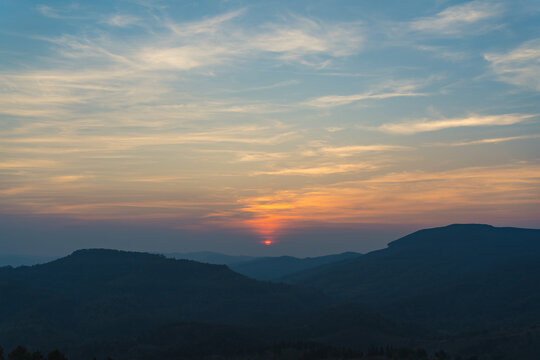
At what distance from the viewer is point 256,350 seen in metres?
195

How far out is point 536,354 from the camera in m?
174

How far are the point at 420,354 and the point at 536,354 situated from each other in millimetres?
49935

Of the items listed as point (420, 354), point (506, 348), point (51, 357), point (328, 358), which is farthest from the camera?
point (506, 348)

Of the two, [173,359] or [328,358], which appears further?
[173,359]

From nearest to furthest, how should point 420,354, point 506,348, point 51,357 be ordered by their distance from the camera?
point 51,357, point 420,354, point 506,348

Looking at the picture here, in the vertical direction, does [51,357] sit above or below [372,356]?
above

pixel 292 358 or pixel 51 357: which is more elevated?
pixel 51 357

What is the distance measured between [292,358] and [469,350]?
7124 centimetres

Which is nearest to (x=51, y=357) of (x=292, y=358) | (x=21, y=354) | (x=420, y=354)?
(x=21, y=354)

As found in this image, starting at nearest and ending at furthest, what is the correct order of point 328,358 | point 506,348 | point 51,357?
point 51,357 → point 328,358 → point 506,348

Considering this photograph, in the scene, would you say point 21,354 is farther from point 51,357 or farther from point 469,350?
point 469,350

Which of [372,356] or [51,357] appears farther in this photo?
[372,356]

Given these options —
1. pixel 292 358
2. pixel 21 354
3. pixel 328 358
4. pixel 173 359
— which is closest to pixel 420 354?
pixel 328 358

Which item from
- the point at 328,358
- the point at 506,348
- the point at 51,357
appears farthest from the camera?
the point at 506,348
